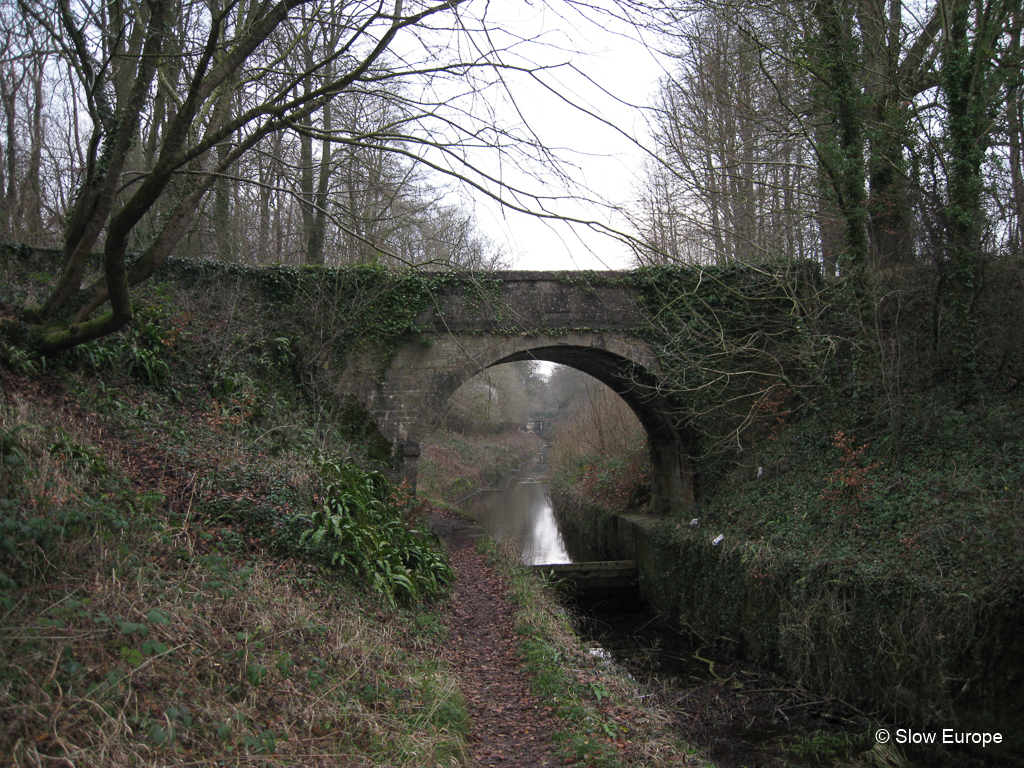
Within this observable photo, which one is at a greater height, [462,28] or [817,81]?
[817,81]

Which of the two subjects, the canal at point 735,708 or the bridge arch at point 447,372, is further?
the bridge arch at point 447,372

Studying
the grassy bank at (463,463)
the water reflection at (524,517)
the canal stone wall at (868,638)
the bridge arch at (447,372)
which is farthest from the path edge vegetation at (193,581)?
the grassy bank at (463,463)

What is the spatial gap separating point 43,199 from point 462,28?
1342 centimetres

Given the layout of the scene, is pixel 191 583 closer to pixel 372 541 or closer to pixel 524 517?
pixel 372 541

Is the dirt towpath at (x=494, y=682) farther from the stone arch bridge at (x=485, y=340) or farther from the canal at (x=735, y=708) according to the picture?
the stone arch bridge at (x=485, y=340)

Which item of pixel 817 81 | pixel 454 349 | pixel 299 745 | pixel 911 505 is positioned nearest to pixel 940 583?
pixel 911 505

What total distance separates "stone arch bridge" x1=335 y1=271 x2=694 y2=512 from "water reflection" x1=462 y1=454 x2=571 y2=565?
13.0 feet

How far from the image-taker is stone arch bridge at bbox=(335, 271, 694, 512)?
1074cm

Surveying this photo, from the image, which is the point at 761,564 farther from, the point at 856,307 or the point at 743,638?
the point at 856,307

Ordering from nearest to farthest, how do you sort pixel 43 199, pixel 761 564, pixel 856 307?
pixel 761 564, pixel 856 307, pixel 43 199

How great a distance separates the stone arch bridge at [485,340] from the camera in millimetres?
10742

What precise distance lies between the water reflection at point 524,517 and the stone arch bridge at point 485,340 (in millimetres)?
3950

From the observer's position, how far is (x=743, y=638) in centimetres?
844

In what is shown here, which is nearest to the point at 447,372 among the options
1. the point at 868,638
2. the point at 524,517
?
the point at 868,638
